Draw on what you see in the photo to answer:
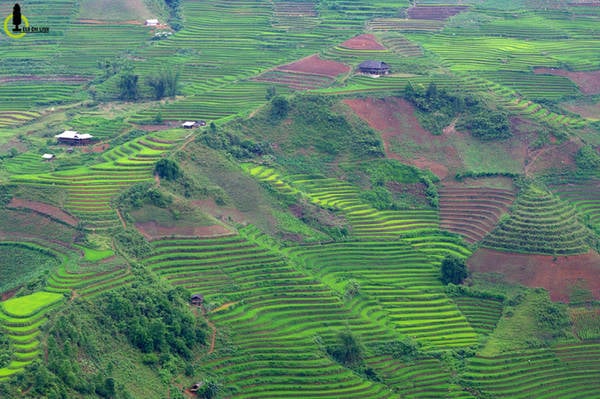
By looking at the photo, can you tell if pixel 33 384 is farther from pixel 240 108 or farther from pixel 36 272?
pixel 240 108

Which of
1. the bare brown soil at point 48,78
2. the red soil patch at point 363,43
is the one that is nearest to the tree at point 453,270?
Answer: the red soil patch at point 363,43

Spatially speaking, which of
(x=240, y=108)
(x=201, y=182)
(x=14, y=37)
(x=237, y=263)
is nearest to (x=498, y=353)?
(x=237, y=263)

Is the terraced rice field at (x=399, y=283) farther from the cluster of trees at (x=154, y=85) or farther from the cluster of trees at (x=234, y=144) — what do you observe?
the cluster of trees at (x=154, y=85)

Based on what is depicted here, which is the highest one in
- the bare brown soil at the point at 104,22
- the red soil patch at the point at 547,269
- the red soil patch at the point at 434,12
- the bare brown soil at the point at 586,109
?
the red soil patch at the point at 434,12

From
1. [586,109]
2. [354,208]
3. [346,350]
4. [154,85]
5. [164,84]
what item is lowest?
[346,350]

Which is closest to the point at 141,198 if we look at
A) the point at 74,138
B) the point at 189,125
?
the point at 189,125

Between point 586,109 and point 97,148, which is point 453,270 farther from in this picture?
point 586,109
